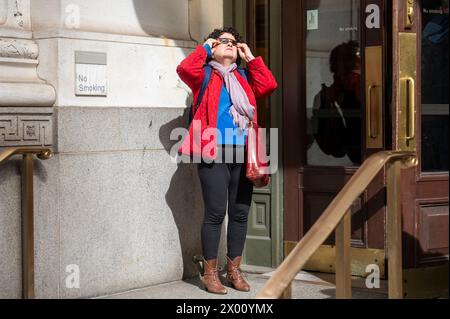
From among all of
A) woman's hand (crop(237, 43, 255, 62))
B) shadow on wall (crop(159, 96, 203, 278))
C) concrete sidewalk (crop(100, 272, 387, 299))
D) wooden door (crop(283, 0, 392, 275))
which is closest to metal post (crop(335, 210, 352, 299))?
concrete sidewalk (crop(100, 272, 387, 299))

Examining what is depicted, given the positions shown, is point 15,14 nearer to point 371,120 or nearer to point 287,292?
point 371,120

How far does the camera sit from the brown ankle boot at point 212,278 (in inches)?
222

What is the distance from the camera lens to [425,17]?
18.8 ft

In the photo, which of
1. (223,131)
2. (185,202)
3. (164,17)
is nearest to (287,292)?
(223,131)

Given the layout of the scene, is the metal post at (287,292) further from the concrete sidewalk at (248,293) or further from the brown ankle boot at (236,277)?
the brown ankle boot at (236,277)

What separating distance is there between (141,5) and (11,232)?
1871 millimetres

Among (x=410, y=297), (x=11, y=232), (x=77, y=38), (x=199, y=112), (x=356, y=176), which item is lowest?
(x=410, y=297)

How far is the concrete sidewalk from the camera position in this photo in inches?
220

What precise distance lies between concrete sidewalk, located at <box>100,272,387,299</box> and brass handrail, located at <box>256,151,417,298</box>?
0.69 m

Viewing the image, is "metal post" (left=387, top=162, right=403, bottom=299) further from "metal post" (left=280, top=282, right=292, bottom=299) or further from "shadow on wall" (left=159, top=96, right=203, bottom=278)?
"shadow on wall" (left=159, top=96, right=203, bottom=278)

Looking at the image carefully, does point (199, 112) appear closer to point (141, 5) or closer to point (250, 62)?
point (250, 62)

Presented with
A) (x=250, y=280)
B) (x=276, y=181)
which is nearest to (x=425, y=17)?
(x=276, y=181)

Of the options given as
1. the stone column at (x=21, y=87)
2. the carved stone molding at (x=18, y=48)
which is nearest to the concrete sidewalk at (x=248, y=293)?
the stone column at (x=21, y=87)

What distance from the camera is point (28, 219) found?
16.8 ft
